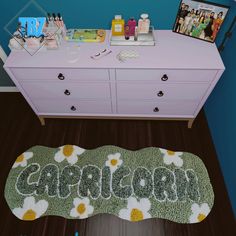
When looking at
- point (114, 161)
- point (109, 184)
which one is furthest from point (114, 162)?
point (109, 184)

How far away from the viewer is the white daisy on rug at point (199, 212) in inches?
74.7

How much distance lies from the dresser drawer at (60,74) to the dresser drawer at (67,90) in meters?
0.07

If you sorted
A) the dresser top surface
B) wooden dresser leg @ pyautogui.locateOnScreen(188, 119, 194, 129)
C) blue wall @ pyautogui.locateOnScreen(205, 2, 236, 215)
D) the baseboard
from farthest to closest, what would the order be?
the baseboard < wooden dresser leg @ pyautogui.locateOnScreen(188, 119, 194, 129) < blue wall @ pyautogui.locateOnScreen(205, 2, 236, 215) < the dresser top surface

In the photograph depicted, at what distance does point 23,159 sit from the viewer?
229cm

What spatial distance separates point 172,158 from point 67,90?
1338mm

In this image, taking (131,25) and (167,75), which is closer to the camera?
(167,75)

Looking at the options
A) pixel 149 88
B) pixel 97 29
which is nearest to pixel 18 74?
pixel 97 29

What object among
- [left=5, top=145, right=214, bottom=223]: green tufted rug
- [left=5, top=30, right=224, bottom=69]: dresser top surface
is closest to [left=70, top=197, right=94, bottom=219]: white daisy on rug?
[left=5, top=145, right=214, bottom=223]: green tufted rug

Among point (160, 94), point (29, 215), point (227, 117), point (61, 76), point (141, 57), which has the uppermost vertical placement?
point (141, 57)

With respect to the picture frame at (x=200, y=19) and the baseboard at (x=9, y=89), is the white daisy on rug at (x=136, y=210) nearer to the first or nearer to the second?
the picture frame at (x=200, y=19)

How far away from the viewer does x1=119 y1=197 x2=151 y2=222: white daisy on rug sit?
6.29ft

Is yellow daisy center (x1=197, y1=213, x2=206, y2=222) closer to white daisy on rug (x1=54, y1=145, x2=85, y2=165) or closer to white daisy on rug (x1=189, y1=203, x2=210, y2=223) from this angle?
white daisy on rug (x1=189, y1=203, x2=210, y2=223)

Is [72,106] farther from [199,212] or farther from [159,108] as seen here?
[199,212]

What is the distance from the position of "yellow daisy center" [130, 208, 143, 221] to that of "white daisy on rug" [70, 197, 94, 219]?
39 cm
